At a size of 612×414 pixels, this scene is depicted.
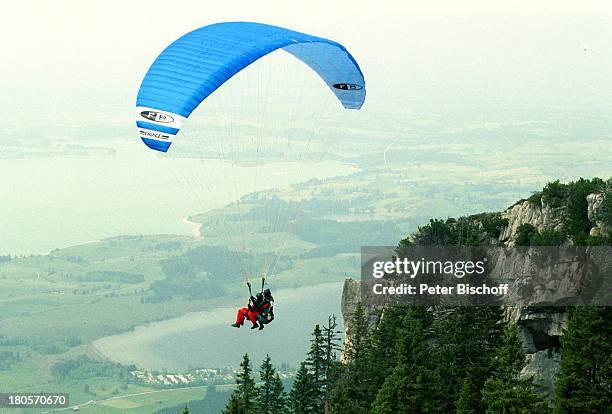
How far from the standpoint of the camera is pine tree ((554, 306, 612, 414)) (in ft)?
101

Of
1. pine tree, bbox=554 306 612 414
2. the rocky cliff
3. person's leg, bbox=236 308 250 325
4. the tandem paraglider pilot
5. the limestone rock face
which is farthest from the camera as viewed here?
the limestone rock face

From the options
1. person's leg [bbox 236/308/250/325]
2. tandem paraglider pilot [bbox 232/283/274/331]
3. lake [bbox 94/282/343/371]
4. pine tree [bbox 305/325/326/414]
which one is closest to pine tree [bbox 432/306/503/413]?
pine tree [bbox 305/325/326/414]

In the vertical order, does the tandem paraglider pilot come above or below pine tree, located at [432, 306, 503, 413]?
above

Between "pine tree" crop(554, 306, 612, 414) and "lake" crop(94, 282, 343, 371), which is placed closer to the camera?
"pine tree" crop(554, 306, 612, 414)

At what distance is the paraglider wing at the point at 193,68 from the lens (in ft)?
90.0

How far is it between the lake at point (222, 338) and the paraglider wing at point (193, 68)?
118775 mm

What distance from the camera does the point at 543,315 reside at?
4062cm

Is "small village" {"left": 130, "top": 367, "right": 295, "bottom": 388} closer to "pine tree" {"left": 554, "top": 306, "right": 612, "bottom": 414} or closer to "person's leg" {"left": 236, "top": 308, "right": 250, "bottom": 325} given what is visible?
"pine tree" {"left": 554, "top": 306, "right": 612, "bottom": 414}

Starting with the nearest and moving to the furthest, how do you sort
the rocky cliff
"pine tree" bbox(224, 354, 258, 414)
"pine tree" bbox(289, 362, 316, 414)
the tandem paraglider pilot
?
the tandem paraglider pilot → "pine tree" bbox(224, 354, 258, 414) → the rocky cliff → "pine tree" bbox(289, 362, 316, 414)

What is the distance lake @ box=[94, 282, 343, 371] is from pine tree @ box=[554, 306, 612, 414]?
116398 millimetres

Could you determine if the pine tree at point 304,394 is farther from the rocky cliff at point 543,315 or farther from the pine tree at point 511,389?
the pine tree at point 511,389

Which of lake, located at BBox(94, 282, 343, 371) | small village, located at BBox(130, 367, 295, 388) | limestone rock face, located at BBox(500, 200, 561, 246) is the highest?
limestone rock face, located at BBox(500, 200, 561, 246)

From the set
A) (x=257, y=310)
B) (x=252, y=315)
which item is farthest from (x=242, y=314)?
(x=257, y=310)

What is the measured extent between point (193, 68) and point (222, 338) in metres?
145
